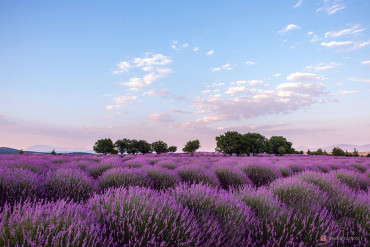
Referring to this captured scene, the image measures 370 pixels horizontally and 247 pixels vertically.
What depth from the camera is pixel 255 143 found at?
178ft

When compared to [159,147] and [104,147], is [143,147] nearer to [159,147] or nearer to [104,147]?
[159,147]

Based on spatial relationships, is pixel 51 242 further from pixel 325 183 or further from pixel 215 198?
pixel 325 183

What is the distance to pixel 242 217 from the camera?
303cm

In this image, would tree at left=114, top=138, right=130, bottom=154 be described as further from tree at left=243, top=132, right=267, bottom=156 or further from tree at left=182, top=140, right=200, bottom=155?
tree at left=243, top=132, right=267, bottom=156

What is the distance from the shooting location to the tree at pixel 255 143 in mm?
53956

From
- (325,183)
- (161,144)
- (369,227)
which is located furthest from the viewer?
(161,144)

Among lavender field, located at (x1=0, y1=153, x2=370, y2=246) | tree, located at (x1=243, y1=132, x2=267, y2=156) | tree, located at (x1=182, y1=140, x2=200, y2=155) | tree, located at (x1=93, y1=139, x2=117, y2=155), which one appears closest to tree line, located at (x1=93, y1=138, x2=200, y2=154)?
tree, located at (x1=93, y1=139, x2=117, y2=155)

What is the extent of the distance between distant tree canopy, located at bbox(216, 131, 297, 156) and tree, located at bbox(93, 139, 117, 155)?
2981 centimetres

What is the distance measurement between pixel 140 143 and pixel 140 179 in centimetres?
6211

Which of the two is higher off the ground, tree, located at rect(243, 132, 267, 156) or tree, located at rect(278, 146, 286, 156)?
tree, located at rect(243, 132, 267, 156)

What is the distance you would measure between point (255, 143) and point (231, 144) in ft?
44.1

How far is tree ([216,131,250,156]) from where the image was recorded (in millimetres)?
42891

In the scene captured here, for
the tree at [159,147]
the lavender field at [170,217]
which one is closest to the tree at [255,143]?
the tree at [159,147]

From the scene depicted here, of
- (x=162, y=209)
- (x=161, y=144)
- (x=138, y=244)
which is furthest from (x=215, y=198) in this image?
(x=161, y=144)
